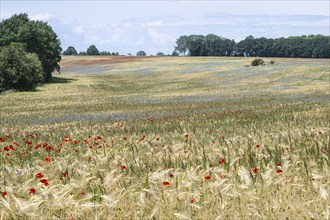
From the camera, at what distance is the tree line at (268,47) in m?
161

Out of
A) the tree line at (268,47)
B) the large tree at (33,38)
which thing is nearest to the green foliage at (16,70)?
the large tree at (33,38)

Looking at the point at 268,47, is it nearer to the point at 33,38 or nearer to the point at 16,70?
the point at 33,38

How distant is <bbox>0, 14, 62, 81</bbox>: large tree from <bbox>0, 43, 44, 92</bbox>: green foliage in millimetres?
9467

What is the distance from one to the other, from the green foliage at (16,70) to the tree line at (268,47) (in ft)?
398

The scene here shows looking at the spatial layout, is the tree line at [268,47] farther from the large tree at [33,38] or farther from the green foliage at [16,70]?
the green foliage at [16,70]

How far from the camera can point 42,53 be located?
7031cm

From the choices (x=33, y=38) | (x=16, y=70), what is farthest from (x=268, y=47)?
(x=16, y=70)

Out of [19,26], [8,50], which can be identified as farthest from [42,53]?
[8,50]

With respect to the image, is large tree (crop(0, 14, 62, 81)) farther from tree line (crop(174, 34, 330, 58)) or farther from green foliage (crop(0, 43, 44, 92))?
tree line (crop(174, 34, 330, 58))

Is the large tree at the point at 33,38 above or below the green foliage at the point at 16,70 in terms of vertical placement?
above

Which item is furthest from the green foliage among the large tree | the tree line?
the tree line

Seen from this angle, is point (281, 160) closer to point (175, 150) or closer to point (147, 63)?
point (175, 150)

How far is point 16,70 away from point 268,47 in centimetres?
13346

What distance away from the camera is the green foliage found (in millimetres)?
53594
